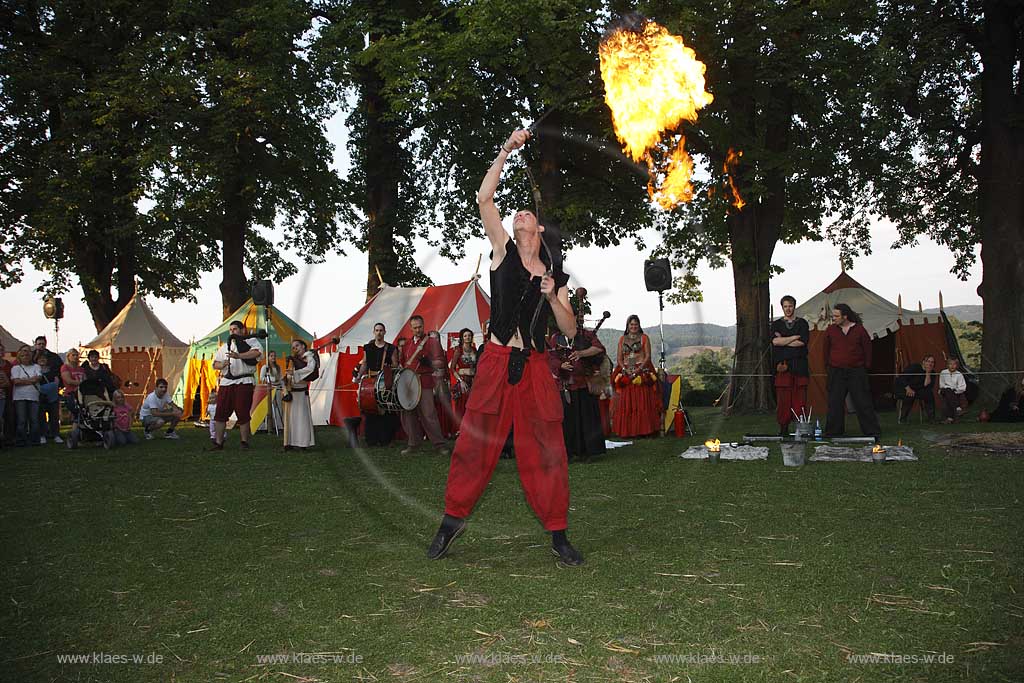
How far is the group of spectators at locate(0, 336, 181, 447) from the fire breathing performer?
11860 mm

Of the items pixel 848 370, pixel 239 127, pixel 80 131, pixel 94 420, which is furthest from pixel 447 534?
pixel 80 131

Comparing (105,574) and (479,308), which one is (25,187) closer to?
(479,308)

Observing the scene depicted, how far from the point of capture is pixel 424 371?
13.5 m

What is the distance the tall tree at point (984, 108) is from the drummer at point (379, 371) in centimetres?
1120

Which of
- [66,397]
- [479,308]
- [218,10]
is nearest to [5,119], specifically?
[218,10]

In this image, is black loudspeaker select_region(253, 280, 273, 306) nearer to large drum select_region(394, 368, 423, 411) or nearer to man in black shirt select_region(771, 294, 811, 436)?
large drum select_region(394, 368, 423, 411)

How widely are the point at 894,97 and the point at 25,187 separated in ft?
81.4

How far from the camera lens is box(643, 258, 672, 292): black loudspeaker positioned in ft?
23.4

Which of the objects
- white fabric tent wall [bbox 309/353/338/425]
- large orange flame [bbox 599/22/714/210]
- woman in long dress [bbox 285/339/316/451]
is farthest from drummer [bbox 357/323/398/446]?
white fabric tent wall [bbox 309/353/338/425]

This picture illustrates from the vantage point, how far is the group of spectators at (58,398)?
15430 millimetres

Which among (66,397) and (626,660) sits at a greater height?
(66,397)

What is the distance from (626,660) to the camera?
3.66 m

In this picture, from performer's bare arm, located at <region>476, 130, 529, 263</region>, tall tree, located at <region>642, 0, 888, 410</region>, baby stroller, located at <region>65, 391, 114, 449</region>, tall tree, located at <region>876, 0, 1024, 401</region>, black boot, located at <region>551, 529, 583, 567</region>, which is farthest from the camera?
tall tree, located at <region>642, 0, 888, 410</region>

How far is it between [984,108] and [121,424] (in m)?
18.9
